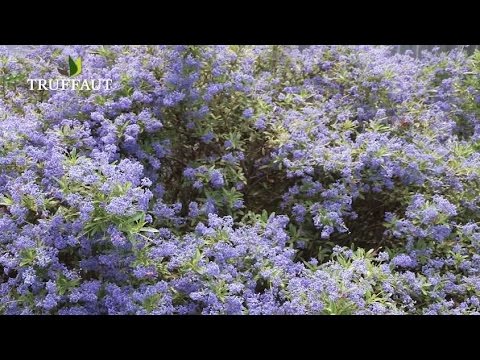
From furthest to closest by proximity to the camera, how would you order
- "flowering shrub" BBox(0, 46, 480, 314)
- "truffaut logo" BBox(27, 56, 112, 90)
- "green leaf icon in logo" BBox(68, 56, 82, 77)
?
"green leaf icon in logo" BBox(68, 56, 82, 77), "truffaut logo" BBox(27, 56, 112, 90), "flowering shrub" BBox(0, 46, 480, 314)

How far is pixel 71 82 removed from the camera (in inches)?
132

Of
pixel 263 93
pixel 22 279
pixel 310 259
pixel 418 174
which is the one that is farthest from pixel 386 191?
pixel 22 279

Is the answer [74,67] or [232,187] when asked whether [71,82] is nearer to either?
[74,67]

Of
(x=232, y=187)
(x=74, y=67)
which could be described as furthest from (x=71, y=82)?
(x=232, y=187)

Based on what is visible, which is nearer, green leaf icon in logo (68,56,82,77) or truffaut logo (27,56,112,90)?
truffaut logo (27,56,112,90)

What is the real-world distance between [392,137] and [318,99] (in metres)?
0.52

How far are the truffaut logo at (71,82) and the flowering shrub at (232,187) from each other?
0.12ft

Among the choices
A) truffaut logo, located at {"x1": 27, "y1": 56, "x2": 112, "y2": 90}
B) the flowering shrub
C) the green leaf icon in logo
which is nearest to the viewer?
the flowering shrub

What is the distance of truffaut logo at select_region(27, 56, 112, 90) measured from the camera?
3295 mm

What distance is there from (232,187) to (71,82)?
1.02m

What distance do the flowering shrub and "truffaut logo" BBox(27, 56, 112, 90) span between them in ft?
0.12

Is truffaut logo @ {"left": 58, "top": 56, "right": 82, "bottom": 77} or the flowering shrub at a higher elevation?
truffaut logo @ {"left": 58, "top": 56, "right": 82, "bottom": 77}

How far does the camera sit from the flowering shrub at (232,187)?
9.13 feet

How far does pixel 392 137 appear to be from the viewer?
3.70m
